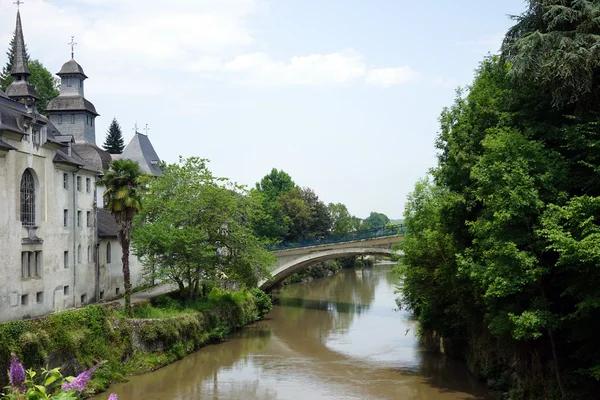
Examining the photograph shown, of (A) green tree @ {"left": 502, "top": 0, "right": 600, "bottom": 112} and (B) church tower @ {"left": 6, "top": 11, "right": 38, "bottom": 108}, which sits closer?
(A) green tree @ {"left": 502, "top": 0, "right": 600, "bottom": 112}

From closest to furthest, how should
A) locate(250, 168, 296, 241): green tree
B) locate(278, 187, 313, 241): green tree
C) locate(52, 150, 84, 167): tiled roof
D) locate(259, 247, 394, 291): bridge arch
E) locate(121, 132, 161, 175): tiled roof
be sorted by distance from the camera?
locate(52, 150, 84, 167): tiled roof, locate(259, 247, 394, 291): bridge arch, locate(121, 132, 161, 175): tiled roof, locate(250, 168, 296, 241): green tree, locate(278, 187, 313, 241): green tree

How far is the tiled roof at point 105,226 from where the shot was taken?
42.2m

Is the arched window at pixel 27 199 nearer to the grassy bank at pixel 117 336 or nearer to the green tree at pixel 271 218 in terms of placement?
the grassy bank at pixel 117 336

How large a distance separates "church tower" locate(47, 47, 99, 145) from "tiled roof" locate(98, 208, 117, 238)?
6.38 m

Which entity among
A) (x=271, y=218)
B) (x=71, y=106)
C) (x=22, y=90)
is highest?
(x=71, y=106)

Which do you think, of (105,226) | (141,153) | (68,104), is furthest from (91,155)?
(141,153)

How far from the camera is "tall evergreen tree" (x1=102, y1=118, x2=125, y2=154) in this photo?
91.2 m

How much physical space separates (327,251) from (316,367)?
22.4m

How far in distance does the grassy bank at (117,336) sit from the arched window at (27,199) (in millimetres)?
6045

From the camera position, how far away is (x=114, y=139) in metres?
92.0

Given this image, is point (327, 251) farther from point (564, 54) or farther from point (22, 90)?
point (564, 54)

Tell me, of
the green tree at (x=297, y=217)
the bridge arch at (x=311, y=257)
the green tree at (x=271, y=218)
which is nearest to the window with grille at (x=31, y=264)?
the bridge arch at (x=311, y=257)

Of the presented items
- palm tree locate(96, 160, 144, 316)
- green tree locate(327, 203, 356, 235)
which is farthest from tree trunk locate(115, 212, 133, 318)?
green tree locate(327, 203, 356, 235)

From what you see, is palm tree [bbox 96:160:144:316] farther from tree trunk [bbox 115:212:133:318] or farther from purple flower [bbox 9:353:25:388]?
purple flower [bbox 9:353:25:388]
